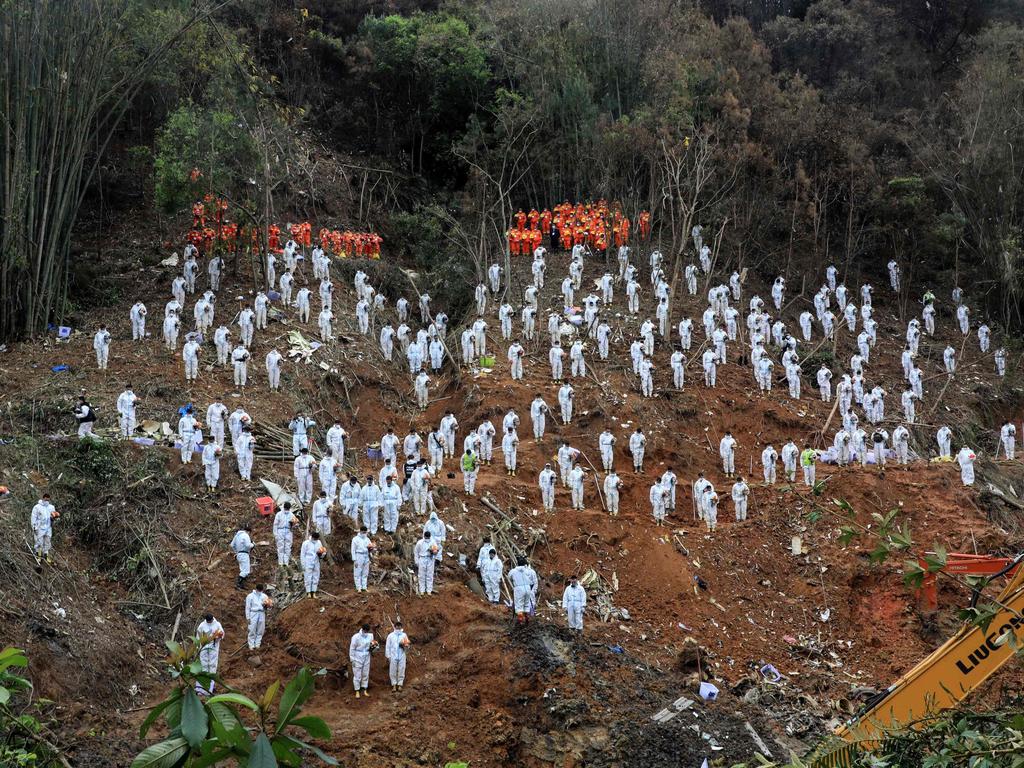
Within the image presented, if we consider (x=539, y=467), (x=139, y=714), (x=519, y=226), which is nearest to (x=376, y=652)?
(x=139, y=714)

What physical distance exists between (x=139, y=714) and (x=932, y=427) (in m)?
17.6

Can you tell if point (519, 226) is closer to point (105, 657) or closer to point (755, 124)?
point (755, 124)

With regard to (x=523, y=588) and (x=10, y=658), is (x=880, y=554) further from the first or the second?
(x=523, y=588)

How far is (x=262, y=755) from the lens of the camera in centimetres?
439

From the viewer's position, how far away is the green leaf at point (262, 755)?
4.36m

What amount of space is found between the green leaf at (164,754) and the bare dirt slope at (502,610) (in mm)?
6676

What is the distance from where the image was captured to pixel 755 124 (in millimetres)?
31672

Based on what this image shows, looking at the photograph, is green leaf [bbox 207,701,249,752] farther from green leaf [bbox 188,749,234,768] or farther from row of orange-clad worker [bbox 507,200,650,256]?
row of orange-clad worker [bbox 507,200,650,256]

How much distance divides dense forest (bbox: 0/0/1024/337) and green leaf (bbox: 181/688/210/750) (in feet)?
64.3

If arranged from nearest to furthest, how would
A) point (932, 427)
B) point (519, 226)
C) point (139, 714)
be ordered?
point (139, 714)
point (932, 427)
point (519, 226)

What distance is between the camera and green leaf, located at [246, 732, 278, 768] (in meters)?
4.36

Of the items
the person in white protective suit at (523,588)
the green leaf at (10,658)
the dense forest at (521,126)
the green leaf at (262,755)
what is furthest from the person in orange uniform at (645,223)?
the green leaf at (262,755)

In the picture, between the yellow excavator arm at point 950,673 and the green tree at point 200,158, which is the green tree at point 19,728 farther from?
the green tree at point 200,158

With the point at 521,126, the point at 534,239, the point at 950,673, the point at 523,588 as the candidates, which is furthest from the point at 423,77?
the point at 950,673
